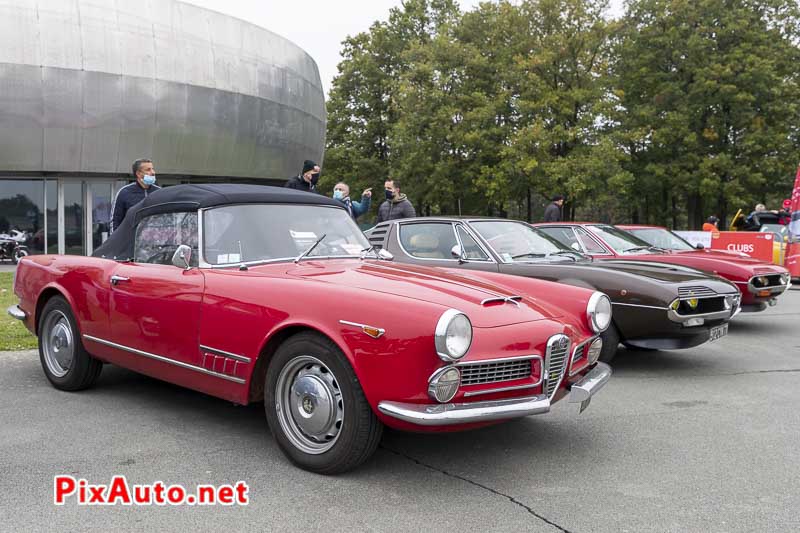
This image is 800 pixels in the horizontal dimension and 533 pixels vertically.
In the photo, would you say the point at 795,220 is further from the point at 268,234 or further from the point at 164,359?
the point at 164,359

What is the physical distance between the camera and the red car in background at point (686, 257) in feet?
27.7

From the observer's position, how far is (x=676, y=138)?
3031 cm

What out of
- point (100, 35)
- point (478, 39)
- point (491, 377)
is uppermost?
point (478, 39)

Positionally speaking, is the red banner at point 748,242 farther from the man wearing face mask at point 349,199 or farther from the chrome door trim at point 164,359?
the chrome door trim at point 164,359

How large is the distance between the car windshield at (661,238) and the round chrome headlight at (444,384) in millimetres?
7640

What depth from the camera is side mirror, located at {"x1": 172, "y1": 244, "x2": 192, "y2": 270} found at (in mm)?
4227

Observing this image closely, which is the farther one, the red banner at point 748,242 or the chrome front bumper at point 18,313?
the red banner at point 748,242

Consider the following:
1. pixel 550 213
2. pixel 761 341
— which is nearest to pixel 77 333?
pixel 761 341

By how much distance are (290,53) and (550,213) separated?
20.3m

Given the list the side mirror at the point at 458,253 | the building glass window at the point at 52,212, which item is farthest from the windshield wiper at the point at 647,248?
the building glass window at the point at 52,212

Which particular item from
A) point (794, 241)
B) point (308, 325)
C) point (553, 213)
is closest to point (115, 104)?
point (553, 213)

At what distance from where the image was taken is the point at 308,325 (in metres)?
3.52

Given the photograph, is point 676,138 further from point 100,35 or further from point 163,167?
point 100,35

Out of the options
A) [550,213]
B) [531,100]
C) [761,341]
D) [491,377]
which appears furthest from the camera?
[531,100]
